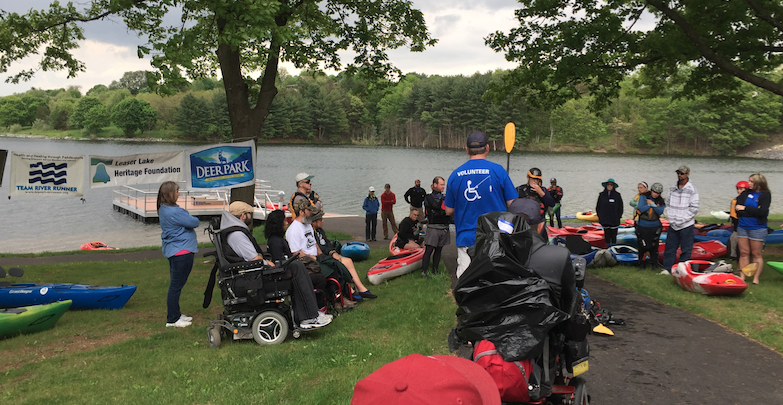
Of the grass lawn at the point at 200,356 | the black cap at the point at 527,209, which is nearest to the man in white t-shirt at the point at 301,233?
the grass lawn at the point at 200,356

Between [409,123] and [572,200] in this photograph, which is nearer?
[572,200]

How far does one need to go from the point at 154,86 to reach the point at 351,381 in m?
8.29

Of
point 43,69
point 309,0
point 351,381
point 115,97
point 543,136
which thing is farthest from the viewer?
point 115,97

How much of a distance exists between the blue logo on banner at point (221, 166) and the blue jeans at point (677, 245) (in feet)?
28.0

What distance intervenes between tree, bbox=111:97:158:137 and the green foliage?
13210mm

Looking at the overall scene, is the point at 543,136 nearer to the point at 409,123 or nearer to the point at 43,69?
the point at 409,123

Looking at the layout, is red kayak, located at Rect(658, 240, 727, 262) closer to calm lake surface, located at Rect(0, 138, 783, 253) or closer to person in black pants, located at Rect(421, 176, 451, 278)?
person in black pants, located at Rect(421, 176, 451, 278)

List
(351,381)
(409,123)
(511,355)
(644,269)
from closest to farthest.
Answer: (511,355)
(351,381)
(644,269)
(409,123)

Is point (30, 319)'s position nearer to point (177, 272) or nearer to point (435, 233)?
point (177, 272)

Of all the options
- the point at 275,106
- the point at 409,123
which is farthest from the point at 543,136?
the point at 275,106

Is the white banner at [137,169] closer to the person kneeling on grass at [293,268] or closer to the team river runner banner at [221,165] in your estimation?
the team river runner banner at [221,165]

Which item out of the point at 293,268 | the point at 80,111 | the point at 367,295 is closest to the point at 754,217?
the point at 367,295

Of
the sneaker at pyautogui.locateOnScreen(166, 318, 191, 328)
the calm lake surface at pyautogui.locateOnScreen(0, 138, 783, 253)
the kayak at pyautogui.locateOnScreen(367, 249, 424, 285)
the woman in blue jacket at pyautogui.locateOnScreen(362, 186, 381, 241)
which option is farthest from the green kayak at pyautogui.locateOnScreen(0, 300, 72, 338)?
the woman in blue jacket at pyautogui.locateOnScreen(362, 186, 381, 241)

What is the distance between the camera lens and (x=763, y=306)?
804cm
